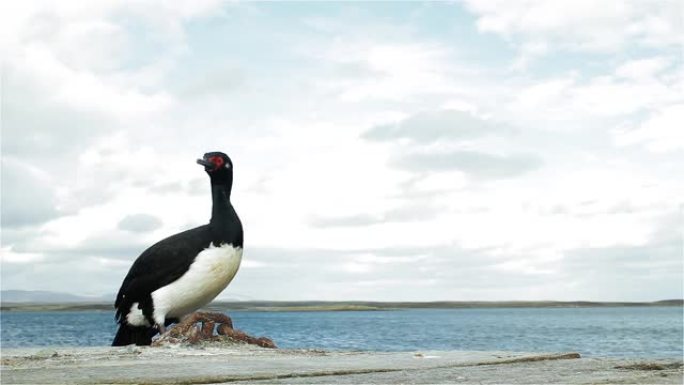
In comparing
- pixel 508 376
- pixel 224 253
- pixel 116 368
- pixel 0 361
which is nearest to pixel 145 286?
pixel 224 253

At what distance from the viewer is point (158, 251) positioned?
10.7m

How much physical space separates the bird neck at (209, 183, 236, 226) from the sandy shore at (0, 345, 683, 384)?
161 cm

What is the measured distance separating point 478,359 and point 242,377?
114 inches

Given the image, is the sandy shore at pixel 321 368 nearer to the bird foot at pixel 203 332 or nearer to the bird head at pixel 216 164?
the bird foot at pixel 203 332

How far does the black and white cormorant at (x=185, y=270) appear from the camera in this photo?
10.4 metres

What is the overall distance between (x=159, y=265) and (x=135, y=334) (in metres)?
1.12

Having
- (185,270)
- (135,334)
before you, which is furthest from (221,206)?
(135,334)

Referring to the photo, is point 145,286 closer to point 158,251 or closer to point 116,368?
point 158,251

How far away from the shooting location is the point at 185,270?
10.4 metres

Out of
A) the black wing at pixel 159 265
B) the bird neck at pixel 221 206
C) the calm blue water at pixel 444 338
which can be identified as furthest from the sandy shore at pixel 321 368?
the calm blue water at pixel 444 338

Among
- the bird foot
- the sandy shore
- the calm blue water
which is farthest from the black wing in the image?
the calm blue water

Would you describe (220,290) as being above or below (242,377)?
above

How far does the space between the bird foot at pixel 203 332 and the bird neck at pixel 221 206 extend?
4.41 ft

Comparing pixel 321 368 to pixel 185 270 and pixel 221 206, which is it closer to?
pixel 185 270
